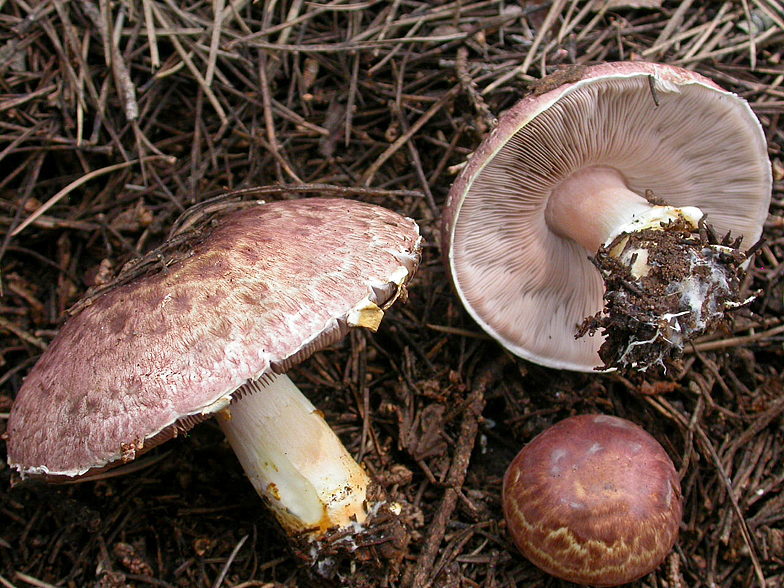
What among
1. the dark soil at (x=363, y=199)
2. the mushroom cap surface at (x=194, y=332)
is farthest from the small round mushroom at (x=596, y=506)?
the mushroom cap surface at (x=194, y=332)

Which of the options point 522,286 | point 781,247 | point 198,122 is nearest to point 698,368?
point 781,247

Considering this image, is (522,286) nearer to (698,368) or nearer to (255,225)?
(698,368)

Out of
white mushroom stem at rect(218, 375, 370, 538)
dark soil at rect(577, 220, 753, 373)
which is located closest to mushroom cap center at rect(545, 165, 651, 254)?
dark soil at rect(577, 220, 753, 373)

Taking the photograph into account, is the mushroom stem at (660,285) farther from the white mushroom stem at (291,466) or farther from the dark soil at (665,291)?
the white mushroom stem at (291,466)

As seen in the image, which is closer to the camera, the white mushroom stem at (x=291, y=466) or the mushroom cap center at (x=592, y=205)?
the white mushroom stem at (x=291, y=466)

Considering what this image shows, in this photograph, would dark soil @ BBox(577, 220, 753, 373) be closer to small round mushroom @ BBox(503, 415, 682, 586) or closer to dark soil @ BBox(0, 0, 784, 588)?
small round mushroom @ BBox(503, 415, 682, 586)

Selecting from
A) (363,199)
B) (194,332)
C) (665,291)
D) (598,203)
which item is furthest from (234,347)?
(598,203)
